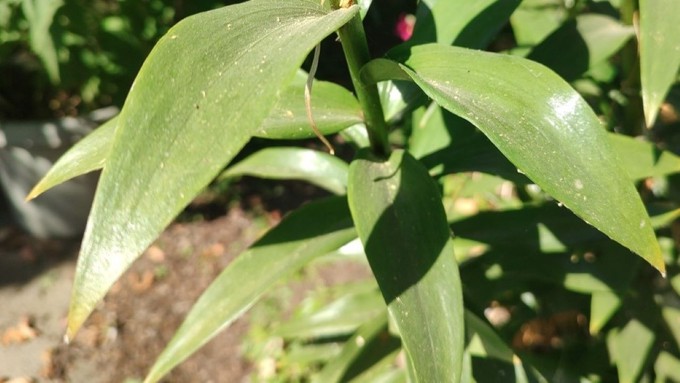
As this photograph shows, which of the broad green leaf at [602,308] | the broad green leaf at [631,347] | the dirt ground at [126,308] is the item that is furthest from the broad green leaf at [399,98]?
the dirt ground at [126,308]

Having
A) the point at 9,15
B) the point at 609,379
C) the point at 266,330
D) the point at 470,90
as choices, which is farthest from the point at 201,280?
the point at 470,90

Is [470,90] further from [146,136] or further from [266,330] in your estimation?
[266,330]

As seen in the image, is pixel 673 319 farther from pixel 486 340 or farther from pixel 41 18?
pixel 41 18

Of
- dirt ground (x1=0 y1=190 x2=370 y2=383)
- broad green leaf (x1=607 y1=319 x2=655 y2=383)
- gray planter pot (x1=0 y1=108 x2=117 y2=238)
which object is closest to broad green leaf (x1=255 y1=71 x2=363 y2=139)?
broad green leaf (x1=607 y1=319 x2=655 y2=383)

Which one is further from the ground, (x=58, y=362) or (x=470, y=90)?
(x=470, y=90)

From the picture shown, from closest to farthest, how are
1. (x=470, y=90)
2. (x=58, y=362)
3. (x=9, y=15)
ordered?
(x=470, y=90) < (x=9, y=15) < (x=58, y=362)

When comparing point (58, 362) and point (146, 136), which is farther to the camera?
point (58, 362)
